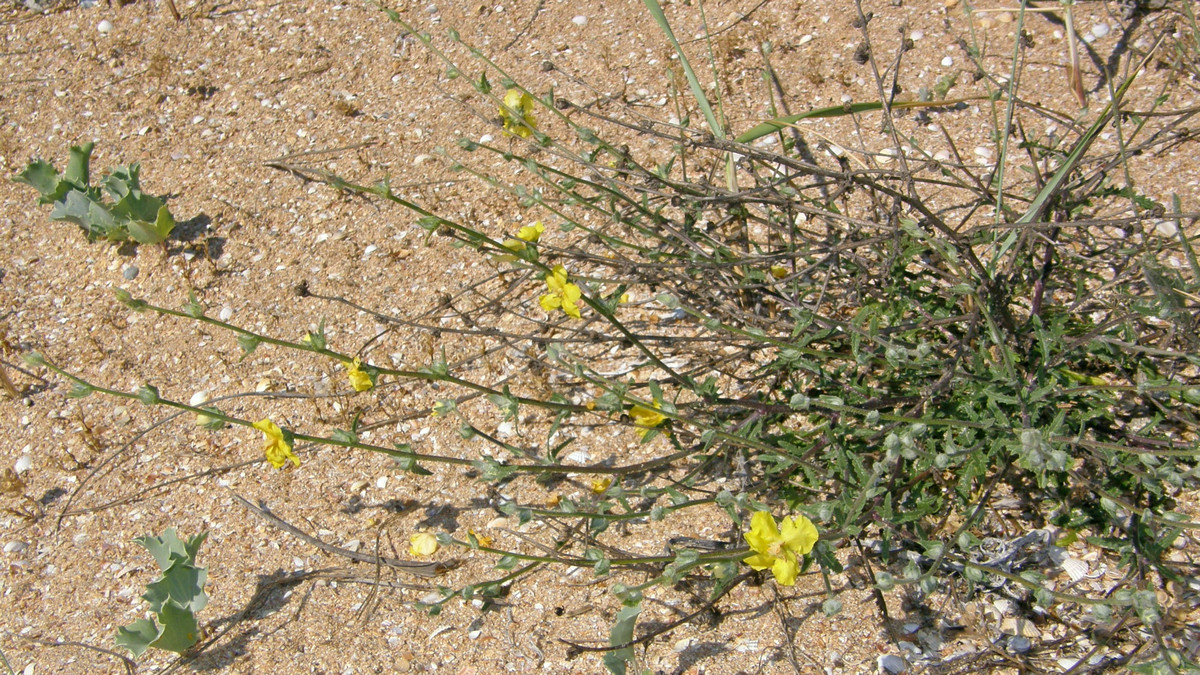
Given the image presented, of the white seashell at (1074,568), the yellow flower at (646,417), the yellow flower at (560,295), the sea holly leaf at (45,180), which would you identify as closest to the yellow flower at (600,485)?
the yellow flower at (646,417)

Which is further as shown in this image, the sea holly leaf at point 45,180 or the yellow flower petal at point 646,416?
the sea holly leaf at point 45,180

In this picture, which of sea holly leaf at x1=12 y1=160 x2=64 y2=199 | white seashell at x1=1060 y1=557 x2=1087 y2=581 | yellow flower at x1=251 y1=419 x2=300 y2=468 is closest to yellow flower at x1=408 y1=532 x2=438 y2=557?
yellow flower at x1=251 y1=419 x2=300 y2=468

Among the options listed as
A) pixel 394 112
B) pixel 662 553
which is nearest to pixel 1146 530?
pixel 662 553

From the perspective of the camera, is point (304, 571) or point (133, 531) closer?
point (304, 571)

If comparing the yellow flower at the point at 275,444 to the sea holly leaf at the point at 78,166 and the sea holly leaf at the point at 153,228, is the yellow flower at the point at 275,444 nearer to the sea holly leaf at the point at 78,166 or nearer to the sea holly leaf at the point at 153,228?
the sea holly leaf at the point at 153,228

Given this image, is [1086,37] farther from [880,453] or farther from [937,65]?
[880,453]
